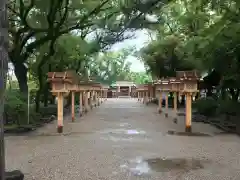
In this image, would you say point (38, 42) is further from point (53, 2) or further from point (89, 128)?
point (89, 128)

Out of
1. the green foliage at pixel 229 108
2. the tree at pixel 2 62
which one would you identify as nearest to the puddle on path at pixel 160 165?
the tree at pixel 2 62

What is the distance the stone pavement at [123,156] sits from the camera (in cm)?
541

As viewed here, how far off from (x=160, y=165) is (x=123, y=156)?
957mm

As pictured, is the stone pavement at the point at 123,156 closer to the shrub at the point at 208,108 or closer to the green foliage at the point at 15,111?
the green foliage at the point at 15,111

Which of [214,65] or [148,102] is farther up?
[214,65]

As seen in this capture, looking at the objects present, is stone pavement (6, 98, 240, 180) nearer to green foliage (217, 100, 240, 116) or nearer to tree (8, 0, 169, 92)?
green foliage (217, 100, 240, 116)

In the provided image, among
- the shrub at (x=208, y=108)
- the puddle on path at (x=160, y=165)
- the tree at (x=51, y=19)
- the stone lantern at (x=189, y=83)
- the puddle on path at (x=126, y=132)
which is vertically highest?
the tree at (x=51, y=19)

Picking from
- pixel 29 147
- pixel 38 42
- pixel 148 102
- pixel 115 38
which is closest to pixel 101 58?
pixel 148 102

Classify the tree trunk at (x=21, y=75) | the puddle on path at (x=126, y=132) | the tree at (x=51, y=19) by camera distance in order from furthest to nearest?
the tree trunk at (x=21, y=75) → the tree at (x=51, y=19) → the puddle on path at (x=126, y=132)

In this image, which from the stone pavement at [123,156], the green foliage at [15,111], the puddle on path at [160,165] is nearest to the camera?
the stone pavement at [123,156]

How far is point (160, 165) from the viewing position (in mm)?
6051

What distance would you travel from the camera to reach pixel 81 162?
20.6 feet

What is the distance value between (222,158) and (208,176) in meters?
1.60

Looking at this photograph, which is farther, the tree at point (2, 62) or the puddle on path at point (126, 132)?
the puddle on path at point (126, 132)
